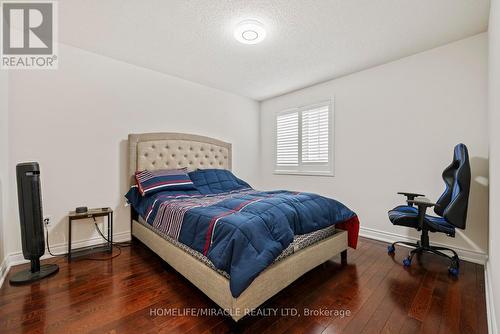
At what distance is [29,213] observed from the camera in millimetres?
1937

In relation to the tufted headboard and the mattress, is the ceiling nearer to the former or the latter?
the tufted headboard

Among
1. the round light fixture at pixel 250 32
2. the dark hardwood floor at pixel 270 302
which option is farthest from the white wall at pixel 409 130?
the round light fixture at pixel 250 32

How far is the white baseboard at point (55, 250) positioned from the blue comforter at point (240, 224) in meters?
0.62

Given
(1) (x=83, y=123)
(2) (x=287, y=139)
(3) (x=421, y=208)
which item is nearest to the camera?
(3) (x=421, y=208)

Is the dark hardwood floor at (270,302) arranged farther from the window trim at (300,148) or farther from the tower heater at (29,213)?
the window trim at (300,148)

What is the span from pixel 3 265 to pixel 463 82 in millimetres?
4990

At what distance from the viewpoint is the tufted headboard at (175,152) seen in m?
3.00

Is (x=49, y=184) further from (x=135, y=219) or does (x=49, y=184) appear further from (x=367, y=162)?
(x=367, y=162)

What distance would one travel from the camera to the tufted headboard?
9.86 feet

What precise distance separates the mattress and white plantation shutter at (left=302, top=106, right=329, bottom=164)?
1.66 meters

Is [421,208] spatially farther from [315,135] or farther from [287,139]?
[287,139]

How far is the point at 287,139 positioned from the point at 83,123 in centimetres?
316

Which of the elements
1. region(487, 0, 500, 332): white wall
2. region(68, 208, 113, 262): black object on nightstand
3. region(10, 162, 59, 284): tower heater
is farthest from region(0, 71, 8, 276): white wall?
region(487, 0, 500, 332): white wall

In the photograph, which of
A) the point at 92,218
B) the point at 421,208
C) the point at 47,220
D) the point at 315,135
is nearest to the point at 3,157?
the point at 47,220
